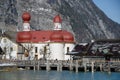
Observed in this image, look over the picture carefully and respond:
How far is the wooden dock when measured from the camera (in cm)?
8419

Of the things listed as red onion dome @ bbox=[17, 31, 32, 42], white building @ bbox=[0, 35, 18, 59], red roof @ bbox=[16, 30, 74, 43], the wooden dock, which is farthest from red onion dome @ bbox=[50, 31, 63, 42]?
the wooden dock

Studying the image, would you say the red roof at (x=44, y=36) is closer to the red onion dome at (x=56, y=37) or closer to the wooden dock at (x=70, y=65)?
the red onion dome at (x=56, y=37)

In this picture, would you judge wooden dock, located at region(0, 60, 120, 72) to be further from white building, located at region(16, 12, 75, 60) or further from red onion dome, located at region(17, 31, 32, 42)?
red onion dome, located at region(17, 31, 32, 42)

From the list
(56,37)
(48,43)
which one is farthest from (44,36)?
(56,37)

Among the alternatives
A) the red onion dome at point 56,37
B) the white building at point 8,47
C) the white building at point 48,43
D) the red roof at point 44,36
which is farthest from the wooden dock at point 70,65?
the white building at point 8,47

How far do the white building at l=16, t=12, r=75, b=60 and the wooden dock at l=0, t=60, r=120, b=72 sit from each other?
15.1 metres

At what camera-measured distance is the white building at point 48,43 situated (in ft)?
367

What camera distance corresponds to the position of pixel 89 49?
96375 mm

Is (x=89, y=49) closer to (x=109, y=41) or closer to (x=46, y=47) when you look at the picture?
(x=109, y=41)

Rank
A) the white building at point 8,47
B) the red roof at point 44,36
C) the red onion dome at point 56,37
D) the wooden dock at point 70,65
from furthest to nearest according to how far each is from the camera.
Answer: the white building at point 8,47
the red roof at point 44,36
the red onion dome at point 56,37
the wooden dock at point 70,65

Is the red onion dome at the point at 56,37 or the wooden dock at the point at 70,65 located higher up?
the red onion dome at the point at 56,37

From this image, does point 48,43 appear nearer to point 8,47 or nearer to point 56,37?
point 56,37

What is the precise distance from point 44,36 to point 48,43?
675 cm

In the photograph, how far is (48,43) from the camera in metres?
113
